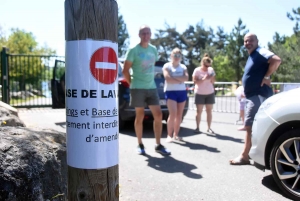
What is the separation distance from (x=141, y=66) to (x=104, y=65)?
313 cm

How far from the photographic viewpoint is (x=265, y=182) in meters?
3.62

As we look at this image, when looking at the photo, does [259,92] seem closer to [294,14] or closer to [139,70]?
[139,70]

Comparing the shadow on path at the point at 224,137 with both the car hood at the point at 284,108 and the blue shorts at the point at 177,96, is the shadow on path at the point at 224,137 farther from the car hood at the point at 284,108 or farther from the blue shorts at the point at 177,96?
the car hood at the point at 284,108

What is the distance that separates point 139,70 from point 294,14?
1113 inches

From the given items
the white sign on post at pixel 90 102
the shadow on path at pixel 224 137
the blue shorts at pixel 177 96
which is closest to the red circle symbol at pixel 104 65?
the white sign on post at pixel 90 102

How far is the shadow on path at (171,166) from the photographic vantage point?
3.98 m

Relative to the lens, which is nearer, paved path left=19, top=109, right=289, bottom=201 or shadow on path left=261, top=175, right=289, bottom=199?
paved path left=19, top=109, right=289, bottom=201

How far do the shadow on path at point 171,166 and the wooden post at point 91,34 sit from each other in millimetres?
2336

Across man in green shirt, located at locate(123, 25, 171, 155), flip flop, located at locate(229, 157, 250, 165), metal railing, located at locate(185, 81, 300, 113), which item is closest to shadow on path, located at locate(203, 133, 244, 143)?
flip flop, located at locate(229, 157, 250, 165)

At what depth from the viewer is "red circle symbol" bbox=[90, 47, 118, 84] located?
5.34 feet

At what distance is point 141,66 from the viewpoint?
4.75m

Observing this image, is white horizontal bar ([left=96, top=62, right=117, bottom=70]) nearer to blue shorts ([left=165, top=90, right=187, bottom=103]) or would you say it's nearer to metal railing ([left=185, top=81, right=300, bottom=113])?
blue shorts ([left=165, top=90, right=187, bottom=103])

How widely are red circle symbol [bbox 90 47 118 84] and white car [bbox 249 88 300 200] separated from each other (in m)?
2.31

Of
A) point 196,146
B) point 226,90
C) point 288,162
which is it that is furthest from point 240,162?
point 226,90
